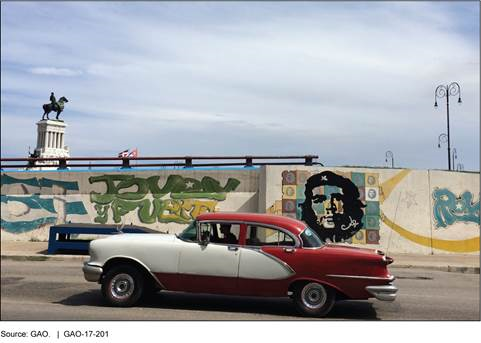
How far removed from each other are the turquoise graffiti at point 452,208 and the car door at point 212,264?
11363 mm

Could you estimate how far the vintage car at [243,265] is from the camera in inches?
273

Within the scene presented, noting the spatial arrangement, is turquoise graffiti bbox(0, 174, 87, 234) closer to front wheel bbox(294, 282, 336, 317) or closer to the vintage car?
the vintage car

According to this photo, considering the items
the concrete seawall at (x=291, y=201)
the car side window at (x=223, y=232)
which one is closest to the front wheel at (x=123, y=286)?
the car side window at (x=223, y=232)

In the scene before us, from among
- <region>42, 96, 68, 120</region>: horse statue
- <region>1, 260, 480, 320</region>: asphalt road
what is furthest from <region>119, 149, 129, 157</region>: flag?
<region>1, 260, 480, 320</region>: asphalt road

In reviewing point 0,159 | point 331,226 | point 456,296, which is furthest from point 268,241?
point 0,159

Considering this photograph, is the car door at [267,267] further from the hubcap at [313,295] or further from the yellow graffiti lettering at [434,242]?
the yellow graffiti lettering at [434,242]

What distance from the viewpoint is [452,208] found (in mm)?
16406

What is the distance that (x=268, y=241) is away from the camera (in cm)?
727

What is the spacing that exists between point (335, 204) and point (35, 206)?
11.0 m

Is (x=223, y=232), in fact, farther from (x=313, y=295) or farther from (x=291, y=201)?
(x=291, y=201)

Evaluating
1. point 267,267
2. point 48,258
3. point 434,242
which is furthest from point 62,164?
point 434,242

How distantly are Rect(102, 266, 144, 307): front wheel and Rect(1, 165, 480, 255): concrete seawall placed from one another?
29.9 feet

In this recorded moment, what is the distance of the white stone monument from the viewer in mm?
18234

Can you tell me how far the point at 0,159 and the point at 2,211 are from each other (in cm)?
208
